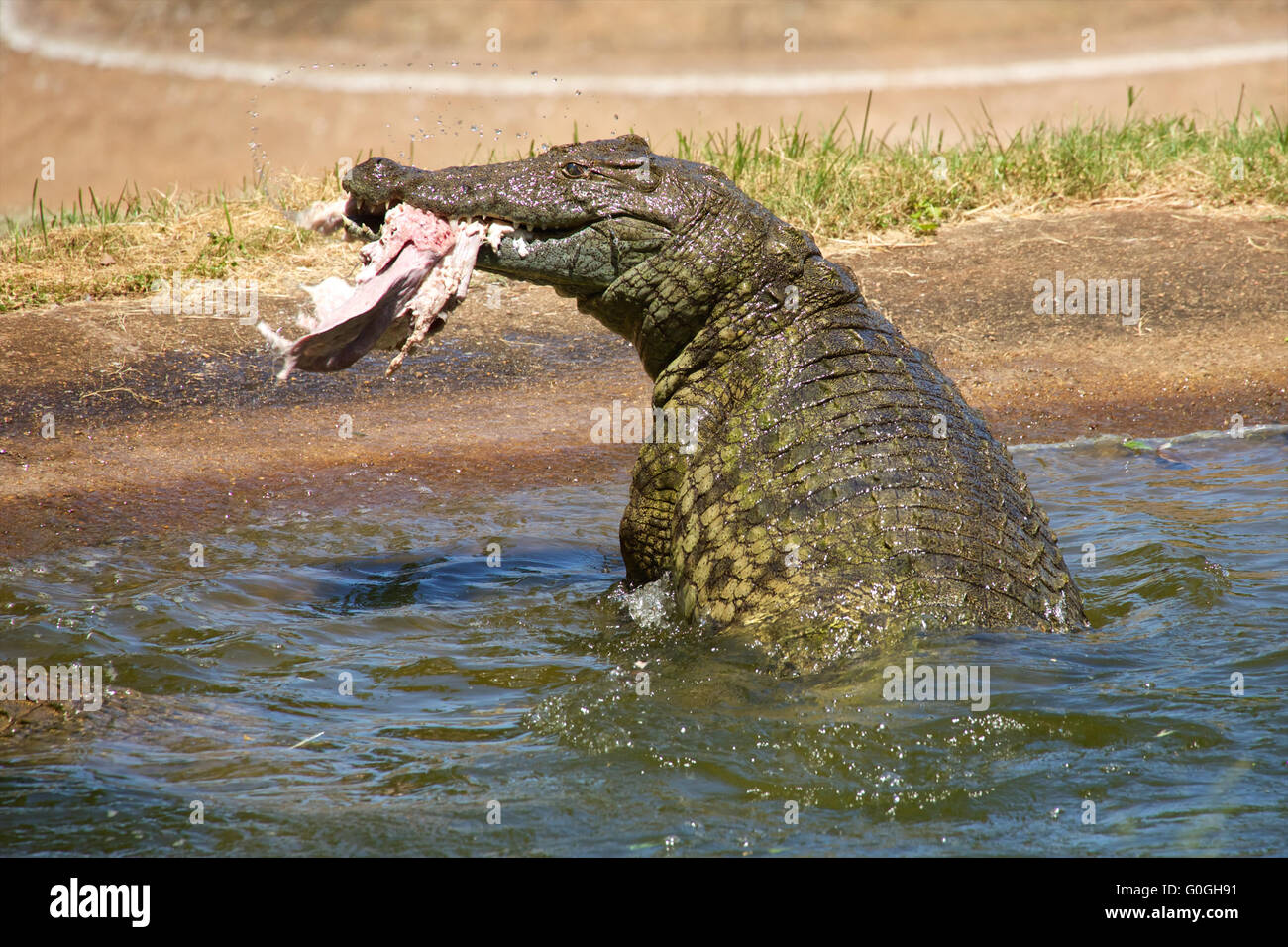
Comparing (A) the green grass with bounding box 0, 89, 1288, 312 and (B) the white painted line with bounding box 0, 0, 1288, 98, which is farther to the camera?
(B) the white painted line with bounding box 0, 0, 1288, 98

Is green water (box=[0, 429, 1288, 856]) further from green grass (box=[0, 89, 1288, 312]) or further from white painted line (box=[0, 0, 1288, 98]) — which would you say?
white painted line (box=[0, 0, 1288, 98])

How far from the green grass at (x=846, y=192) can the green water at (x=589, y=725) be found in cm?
317

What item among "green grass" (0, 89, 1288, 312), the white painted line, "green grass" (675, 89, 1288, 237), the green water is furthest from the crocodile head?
the white painted line

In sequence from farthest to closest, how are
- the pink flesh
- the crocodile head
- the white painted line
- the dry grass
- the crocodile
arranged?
1. the white painted line
2. the dry grass
3. the crocodile head
4. the pink flesh
5. the crocodile

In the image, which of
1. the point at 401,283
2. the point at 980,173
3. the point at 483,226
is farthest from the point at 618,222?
the point at 980,173

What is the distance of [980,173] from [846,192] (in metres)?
1.09

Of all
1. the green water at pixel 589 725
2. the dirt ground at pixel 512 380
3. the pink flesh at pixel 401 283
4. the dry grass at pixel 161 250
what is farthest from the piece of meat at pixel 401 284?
the dry grass at pixel 161 250

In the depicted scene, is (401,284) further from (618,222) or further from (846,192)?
(846,192)

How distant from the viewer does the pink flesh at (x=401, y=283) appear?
3.70 metres

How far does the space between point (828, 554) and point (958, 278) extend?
4.65 meters

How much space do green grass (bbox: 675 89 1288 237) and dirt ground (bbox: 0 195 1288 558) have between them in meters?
0.21

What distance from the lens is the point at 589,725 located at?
325 cm

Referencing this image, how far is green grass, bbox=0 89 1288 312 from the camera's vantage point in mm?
7359
